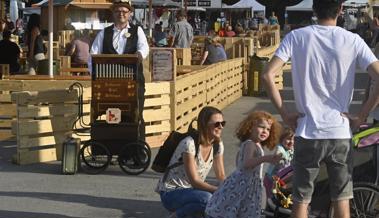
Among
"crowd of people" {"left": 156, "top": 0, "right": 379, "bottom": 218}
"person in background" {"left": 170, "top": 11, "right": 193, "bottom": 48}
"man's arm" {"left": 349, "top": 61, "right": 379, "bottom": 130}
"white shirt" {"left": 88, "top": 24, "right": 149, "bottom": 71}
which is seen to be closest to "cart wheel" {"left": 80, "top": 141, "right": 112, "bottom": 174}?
"white shirt" {"left": 88, "top": 24, "right": 149, "bottom": 71}

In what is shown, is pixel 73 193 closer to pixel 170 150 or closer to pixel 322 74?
pixel 170 150

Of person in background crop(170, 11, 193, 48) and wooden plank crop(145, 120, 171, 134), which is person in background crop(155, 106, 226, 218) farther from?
person in background crop(170, 11, 193, 48)

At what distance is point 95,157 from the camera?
885 cm

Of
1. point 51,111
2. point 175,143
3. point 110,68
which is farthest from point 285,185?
point 51,111

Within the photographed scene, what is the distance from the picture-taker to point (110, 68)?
8.66 metres

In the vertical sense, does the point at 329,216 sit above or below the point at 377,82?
below

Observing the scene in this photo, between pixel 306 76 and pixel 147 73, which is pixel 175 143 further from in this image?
pixel 147 73

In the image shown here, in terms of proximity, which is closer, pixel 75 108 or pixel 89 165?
pixel 89 165

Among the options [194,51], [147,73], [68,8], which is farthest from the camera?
[68,8]

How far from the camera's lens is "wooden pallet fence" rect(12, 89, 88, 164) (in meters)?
9.21

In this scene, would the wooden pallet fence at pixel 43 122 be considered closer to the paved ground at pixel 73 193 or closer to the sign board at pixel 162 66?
the paved ground at pixel 73 193

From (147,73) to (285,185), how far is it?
563cm

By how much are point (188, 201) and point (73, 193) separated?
2.31 meters

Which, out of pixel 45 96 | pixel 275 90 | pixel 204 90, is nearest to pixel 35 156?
pixel 45 96
